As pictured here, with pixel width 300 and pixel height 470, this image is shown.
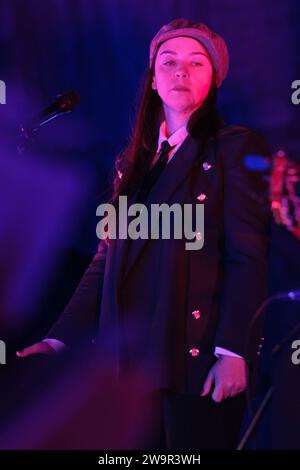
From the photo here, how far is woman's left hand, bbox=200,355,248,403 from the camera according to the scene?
1767 millimetres

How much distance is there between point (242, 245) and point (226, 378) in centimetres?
35

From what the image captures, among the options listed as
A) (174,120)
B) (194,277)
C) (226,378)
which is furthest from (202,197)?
(226,378)

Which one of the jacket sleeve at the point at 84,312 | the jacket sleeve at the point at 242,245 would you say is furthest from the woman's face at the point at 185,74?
the jacket sleeve at the point at 84,312

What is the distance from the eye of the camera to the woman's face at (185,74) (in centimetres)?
207

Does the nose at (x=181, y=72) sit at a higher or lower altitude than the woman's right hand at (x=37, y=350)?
higher

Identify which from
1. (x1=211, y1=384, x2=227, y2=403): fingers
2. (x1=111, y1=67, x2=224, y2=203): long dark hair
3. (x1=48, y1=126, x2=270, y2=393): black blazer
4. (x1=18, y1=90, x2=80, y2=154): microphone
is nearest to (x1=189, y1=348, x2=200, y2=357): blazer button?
(x1=48, y1=126, x2=270, y2=393): black blazer

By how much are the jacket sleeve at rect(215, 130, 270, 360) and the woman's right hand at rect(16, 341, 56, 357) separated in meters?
0.55

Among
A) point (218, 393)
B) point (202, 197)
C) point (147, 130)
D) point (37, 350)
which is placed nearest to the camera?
point (218, 393)

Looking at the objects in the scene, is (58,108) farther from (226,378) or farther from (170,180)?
(226,378)

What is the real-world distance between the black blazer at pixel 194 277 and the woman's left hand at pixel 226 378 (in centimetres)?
3

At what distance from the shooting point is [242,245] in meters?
1.83

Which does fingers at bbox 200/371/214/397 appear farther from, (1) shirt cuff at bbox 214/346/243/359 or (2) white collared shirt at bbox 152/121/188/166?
(2) white collared shirt at bbox 152/121/188/166

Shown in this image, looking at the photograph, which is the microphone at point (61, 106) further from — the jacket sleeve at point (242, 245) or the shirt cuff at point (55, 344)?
the shirt cuff at point (55, 344)
